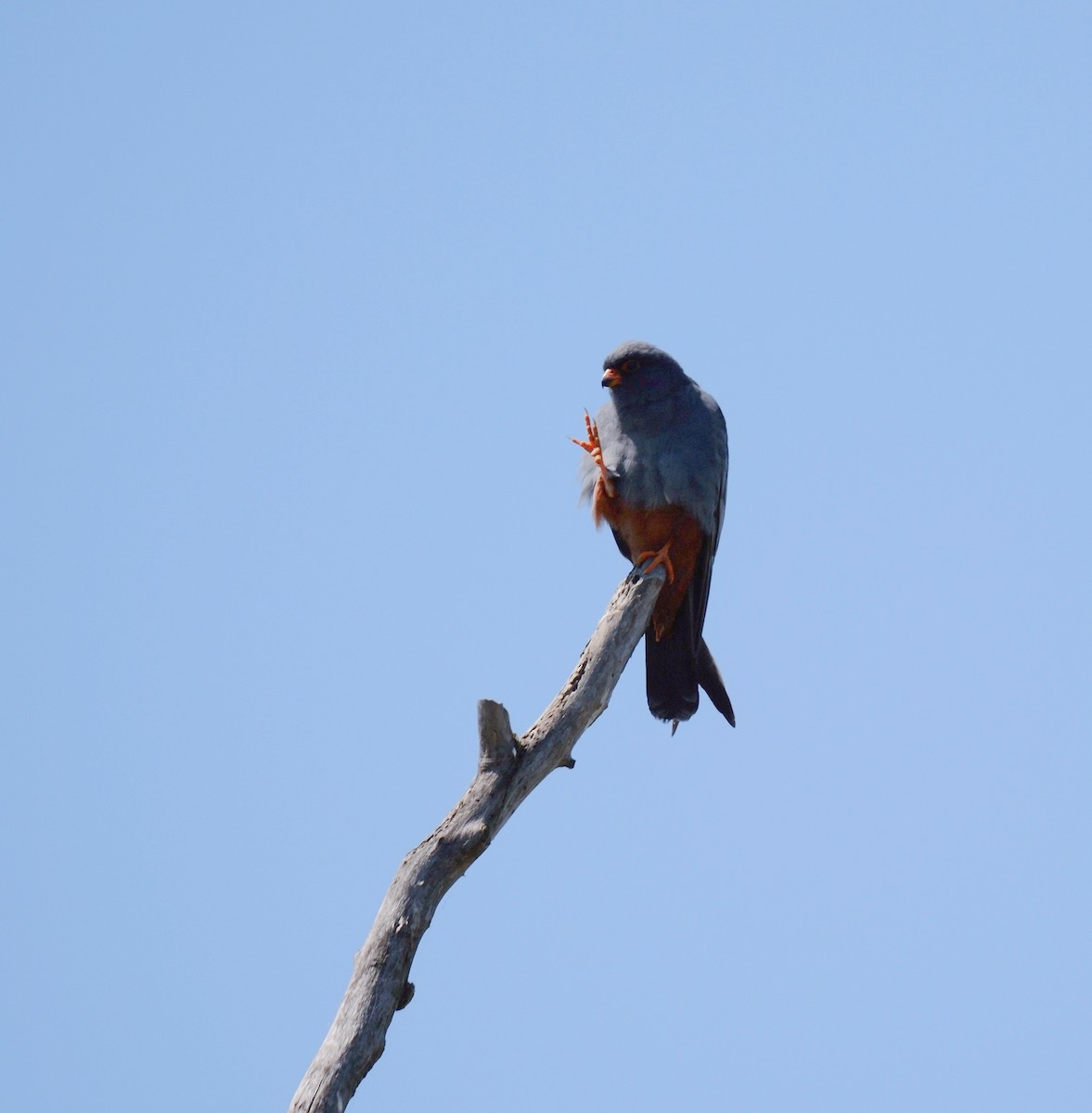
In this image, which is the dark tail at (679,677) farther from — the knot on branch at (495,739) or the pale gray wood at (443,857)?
the knot on branch at (495,739)

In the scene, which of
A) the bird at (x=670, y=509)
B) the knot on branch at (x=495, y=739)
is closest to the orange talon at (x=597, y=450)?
the bird at (x=670, y=509)

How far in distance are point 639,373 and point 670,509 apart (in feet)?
2.57

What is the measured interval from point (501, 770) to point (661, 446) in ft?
7.36

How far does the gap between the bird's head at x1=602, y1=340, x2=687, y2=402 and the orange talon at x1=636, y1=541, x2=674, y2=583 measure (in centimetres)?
83

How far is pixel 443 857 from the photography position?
3.94 metres

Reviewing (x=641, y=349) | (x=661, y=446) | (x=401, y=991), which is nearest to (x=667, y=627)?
(x=661, y=446)

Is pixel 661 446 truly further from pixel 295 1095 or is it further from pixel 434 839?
pixel 295 1095

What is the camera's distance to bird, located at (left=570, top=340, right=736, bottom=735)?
586 cm

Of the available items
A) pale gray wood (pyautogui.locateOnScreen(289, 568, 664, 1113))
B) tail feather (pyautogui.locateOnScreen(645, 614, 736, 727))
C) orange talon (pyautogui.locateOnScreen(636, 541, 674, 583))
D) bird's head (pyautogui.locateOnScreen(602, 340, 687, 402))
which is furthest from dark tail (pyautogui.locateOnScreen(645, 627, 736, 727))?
bird's head (pyautogui.locateOnScreen(602, 340, 687, 402))

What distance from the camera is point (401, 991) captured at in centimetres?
371

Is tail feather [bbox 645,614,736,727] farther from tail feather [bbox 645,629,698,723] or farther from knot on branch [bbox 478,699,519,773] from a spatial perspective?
knot on branch [bbox 478,699,519,773]

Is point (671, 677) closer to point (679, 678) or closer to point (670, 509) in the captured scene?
point (679, 678)

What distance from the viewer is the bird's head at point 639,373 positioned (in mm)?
6230

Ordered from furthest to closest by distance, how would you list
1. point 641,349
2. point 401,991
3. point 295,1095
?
point 641,349 < point 401,991 < point 295,1095
